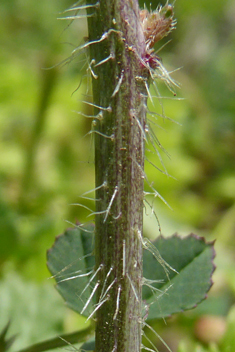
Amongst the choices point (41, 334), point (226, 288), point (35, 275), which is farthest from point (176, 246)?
point (226, 288)

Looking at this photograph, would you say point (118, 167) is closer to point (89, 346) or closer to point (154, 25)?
point (154, 25)

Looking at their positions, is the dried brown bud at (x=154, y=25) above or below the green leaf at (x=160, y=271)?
above

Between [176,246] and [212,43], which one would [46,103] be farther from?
[212,43]

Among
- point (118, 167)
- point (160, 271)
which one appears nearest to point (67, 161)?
point (160, 271)

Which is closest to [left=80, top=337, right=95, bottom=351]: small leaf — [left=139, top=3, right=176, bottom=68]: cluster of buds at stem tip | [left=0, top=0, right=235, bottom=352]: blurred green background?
[left=139, top=3, right=176, bottom=68]: cluster of buds at stem tip

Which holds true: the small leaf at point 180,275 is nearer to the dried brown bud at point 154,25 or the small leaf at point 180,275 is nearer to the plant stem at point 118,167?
the plant stem at point 118,167

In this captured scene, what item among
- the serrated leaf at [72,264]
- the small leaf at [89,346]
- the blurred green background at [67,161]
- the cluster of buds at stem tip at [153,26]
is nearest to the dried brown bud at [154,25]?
the cluster of buds at stem tip at [153,26]
